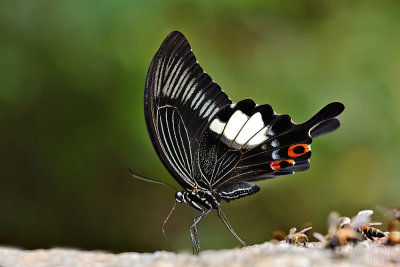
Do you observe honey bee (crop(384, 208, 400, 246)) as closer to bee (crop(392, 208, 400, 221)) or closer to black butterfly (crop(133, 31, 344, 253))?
bee (crop(392, 208, 400, 221))

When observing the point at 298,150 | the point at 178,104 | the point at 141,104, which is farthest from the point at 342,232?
the point at 141,104

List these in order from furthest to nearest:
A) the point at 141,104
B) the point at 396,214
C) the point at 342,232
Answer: the point at 141,104 → the point at 396,214 → the point at 342,232

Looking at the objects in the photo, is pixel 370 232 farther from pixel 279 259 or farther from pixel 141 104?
pixel 141 104

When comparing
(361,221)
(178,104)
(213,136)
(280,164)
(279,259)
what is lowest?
(279,259)

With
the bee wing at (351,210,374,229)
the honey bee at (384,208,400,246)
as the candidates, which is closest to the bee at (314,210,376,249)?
the bee wing at (351,210,374,229)

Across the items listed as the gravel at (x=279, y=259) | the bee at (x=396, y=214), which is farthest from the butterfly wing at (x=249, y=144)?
the bee at (x=396, y=214)
